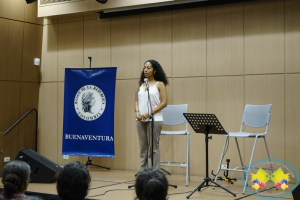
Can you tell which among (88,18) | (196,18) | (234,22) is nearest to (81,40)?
(88,18)

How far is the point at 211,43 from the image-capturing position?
6.22 m

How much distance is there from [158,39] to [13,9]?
2668mm

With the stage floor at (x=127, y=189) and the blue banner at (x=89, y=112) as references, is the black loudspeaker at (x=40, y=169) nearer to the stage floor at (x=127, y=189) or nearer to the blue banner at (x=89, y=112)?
the stage floor at (x=127, y=189)

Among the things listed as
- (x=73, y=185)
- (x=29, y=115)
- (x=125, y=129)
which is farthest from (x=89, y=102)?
(x=73, y=185)

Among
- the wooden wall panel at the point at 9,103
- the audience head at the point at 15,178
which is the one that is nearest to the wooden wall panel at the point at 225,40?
the wooden wall panel at the point at 9,103

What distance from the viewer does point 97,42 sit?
7230 mm

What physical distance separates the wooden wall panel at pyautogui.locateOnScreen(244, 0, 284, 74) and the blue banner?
7.03 ft

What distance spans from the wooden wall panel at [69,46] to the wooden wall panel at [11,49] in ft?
2.33

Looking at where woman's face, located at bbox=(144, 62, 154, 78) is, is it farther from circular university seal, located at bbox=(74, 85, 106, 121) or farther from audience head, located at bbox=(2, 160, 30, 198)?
audience head, located at bbox=(2, 160, 30, 198)

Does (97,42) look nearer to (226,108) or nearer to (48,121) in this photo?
(48,121)

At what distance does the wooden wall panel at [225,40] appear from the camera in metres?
6.01

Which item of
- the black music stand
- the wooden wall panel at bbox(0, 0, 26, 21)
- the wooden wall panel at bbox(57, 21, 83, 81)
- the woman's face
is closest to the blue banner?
the wooden wall panel at bbox(57, 21, 83, 81)

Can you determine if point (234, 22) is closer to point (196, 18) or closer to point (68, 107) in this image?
point (196, 18)

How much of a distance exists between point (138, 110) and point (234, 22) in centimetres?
204
